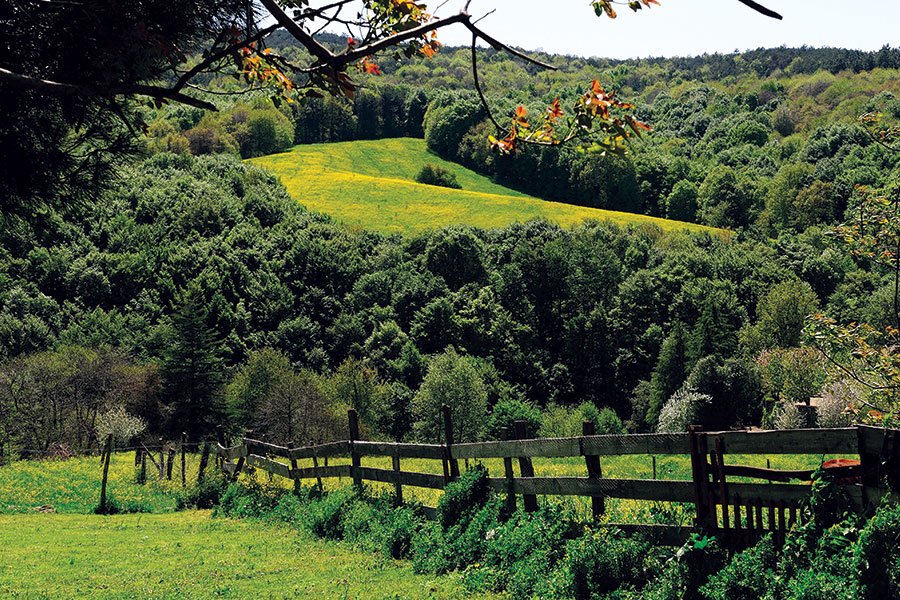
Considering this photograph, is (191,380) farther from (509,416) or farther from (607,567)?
(607,567)

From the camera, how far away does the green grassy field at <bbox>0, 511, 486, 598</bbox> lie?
9.56 meters

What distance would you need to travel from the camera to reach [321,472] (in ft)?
54.2

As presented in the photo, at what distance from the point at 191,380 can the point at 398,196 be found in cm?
6662

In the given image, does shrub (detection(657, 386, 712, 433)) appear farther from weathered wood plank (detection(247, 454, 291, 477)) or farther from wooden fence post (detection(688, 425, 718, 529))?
wooden fence post (detection(688, 425, 718, 529))

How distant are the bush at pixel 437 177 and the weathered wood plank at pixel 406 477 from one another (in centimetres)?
12055

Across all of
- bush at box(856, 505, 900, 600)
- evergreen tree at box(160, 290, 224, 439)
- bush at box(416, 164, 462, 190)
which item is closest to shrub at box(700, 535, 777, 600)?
bush at box(856, 505, 900, 600)

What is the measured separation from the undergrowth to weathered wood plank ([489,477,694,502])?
0.79ft

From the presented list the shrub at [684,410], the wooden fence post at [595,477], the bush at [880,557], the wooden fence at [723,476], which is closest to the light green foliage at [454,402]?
the shrub at [684,410]

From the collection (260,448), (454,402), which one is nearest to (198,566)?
(260,448)

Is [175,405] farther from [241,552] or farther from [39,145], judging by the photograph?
[39,145]

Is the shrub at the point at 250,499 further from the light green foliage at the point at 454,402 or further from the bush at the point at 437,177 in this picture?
the bush at the point at 437,177

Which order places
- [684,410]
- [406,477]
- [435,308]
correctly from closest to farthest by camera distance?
[406,477], [684,410], [435,308]

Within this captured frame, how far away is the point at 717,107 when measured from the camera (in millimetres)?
173625

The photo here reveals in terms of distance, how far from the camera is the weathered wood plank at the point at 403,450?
12.1 metres
